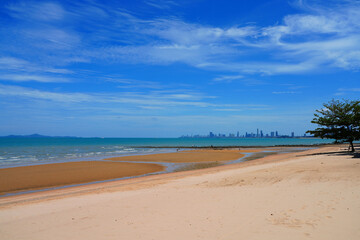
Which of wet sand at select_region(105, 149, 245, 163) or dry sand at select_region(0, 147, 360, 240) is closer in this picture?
dry sand at select_region(0, 147, 360, 240)

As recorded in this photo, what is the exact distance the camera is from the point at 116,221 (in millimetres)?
7262

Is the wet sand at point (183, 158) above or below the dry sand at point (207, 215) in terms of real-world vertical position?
below

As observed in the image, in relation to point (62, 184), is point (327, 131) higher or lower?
higher

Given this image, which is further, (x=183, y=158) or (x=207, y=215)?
(x=183, y=158)

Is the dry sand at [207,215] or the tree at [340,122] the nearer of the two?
the dry sand at [207,215]

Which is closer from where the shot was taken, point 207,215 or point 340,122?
point 207,215

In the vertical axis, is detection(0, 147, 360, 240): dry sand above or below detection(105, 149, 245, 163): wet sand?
above

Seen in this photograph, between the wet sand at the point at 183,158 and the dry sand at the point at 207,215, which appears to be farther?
the wet sand at the point at 183,158

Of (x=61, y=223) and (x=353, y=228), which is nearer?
(x=353, y=228)

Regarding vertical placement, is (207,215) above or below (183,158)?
above

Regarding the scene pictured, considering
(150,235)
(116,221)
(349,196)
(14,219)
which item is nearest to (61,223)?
(116,221)

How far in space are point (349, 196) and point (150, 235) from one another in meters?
6.85

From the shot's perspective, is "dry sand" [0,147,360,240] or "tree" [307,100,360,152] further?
"tree" [307,100,360,152]

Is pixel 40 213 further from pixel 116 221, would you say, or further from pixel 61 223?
pixel 116 221
